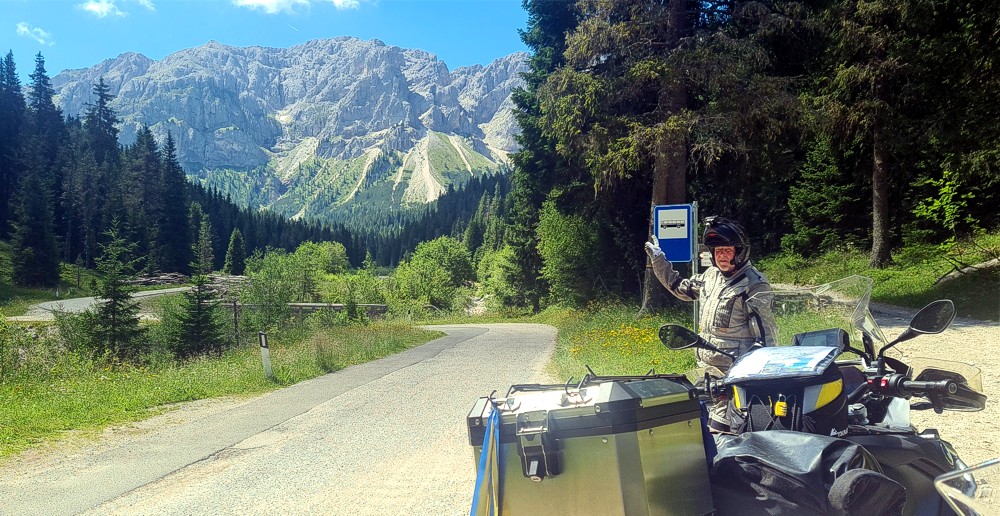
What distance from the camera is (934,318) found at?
8.98 ft

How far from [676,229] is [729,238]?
6.51 metres

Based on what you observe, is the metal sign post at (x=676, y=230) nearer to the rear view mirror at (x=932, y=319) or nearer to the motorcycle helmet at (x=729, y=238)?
the motorcycle helmet at (x=729, y=238)

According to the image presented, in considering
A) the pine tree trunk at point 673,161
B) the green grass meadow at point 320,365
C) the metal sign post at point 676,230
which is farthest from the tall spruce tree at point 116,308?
the metal sign post at point 676,230

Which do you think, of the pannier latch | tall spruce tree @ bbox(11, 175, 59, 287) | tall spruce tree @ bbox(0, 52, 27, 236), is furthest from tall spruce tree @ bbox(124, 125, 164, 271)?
the pannier latch

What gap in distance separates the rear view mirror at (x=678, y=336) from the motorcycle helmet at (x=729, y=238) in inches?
24.0

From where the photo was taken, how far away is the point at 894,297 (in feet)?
52.9

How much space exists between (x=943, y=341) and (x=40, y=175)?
342 ft

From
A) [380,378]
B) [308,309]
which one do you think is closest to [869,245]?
[380,378]

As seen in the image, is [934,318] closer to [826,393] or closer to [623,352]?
[826,393]

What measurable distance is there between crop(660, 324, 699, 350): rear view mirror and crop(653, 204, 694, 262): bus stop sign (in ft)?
21.8

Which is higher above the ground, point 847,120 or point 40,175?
point 40,175

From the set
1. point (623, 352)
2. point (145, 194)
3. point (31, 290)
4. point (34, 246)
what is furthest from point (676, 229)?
point (145, 194)

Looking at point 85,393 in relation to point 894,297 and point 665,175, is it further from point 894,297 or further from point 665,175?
point 894,297

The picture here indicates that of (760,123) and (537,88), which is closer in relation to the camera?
(760,123)
